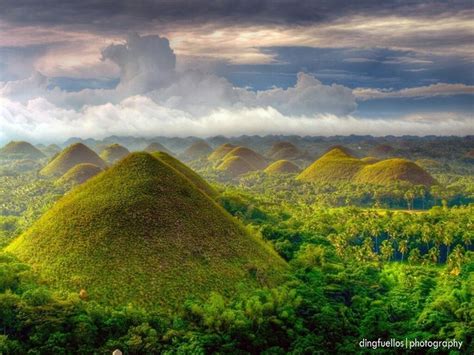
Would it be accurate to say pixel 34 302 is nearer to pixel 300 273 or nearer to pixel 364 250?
pixel 300 273

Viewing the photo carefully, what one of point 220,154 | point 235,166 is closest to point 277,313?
point 235,166

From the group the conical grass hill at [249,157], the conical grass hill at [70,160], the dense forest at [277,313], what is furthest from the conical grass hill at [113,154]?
the dense forest at [277,313]

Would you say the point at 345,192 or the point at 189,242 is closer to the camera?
the point at 189,242

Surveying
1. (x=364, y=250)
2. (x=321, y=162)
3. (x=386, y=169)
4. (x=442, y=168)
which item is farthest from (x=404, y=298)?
(x=442, y=168)

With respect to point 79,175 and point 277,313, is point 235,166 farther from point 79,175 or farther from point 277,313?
point 277,313

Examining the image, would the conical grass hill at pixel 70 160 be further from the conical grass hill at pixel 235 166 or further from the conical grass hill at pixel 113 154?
the conical grass hill at pixel 235 166

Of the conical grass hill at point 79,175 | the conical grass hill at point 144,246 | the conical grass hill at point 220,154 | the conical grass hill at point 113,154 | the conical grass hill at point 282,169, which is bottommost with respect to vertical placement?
the conical grass hill at point 282,169
